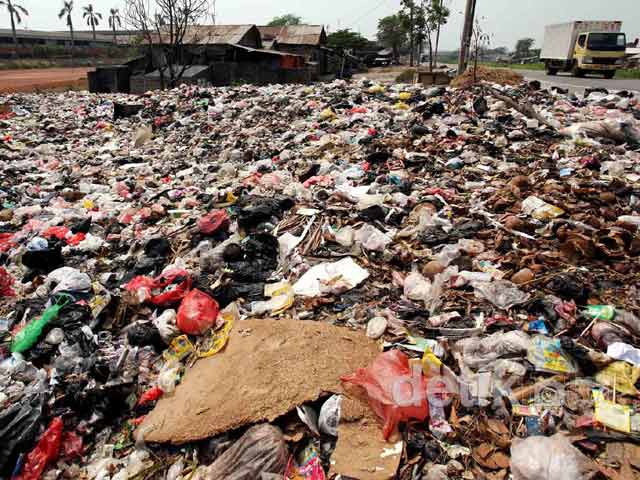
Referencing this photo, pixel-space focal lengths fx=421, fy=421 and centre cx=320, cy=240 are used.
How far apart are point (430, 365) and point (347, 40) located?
4306 cm

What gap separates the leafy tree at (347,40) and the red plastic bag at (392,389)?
4207 centimetres

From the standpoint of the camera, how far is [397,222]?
152 inches

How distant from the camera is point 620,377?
6.36 ft

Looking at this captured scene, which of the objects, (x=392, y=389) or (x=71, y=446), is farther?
(x=71, y=446)

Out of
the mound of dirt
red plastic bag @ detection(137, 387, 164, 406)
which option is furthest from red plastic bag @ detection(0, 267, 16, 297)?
the mound of dirt

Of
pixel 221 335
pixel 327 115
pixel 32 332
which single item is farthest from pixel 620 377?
pixel 327 115

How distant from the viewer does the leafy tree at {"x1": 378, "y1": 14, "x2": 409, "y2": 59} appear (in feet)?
158

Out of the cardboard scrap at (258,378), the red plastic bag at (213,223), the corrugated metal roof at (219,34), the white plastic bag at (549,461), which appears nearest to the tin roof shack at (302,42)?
the corrugated metal roof at (219,34)

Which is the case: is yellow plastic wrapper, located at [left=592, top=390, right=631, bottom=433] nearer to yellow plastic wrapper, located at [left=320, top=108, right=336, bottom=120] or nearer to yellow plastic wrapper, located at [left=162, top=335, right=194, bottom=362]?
yellow plastic wrapper, located at [left=162, top=335, right=194, bottom=362]

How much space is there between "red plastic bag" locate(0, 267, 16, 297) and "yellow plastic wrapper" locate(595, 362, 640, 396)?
13.8ft

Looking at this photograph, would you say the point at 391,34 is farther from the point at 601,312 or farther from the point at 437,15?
the point at 601,312

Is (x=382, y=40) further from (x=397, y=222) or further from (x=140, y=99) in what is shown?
(x=397, y=222)

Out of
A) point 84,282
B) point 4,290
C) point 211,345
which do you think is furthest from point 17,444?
point 4,290

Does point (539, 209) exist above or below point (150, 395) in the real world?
above
